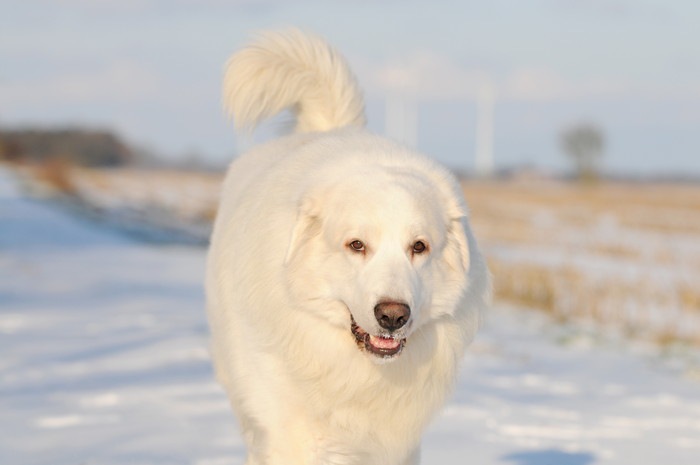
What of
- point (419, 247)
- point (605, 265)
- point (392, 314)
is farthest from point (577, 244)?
point (392, 314)

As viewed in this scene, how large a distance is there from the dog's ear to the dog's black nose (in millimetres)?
431

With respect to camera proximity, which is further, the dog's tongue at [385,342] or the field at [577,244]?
the field at [577,244]

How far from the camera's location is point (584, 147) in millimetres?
80938

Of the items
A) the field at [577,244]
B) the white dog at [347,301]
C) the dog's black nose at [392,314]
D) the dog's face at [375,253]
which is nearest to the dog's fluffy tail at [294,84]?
the white dog at [347,301]

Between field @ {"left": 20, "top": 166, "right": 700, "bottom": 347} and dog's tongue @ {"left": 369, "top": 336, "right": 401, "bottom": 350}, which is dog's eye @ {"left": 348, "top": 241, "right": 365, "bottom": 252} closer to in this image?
dog's tongue @ {"left": 369, "top": 336, "right": 401, "bottom": 350}

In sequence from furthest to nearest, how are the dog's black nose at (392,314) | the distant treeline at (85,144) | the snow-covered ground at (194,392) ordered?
the distant treeline at (85,144) → the snow-covered ground at (194,392) → the dog's black nose at (392,314)

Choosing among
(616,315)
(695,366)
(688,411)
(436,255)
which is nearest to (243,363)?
(436,255)

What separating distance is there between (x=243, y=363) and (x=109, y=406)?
2077mm

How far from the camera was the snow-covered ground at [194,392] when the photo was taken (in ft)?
15.7

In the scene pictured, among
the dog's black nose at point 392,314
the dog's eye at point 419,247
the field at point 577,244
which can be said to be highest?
the dog's eye at point 419,247

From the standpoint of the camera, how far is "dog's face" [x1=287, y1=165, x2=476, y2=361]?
10.3ft

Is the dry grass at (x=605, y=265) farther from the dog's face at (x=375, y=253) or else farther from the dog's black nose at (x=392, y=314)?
the dog's black nose at (x=392, y=314)

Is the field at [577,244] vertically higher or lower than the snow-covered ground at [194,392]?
lower

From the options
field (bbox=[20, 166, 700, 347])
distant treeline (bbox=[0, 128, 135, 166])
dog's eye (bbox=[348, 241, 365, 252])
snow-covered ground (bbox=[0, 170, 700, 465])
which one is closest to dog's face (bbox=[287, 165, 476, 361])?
dog's eye (bbox=[348, 241, 365, 252])
